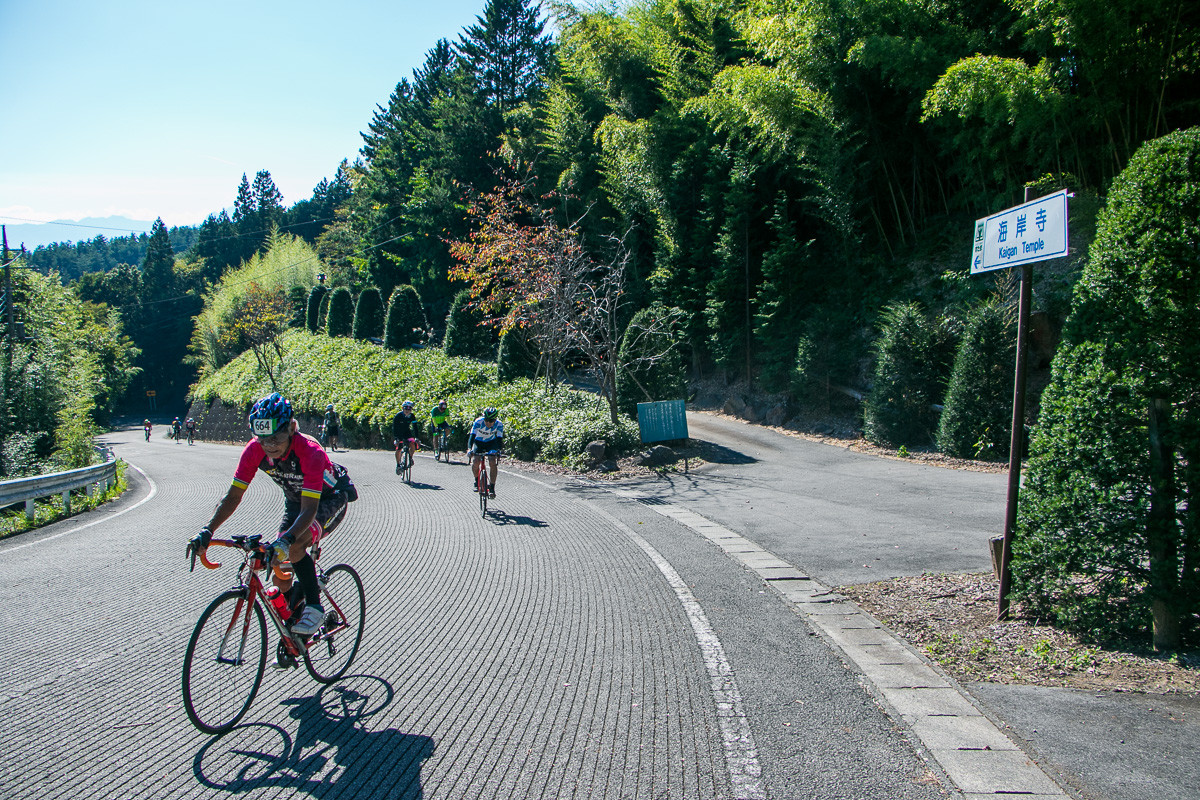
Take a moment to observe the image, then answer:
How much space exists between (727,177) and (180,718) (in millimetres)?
25314

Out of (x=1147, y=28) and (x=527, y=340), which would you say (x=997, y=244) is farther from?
(x=527, y=340)

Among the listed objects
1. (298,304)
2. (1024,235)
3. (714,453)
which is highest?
(298,304)

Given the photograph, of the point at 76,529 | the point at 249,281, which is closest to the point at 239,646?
the point at 76,529

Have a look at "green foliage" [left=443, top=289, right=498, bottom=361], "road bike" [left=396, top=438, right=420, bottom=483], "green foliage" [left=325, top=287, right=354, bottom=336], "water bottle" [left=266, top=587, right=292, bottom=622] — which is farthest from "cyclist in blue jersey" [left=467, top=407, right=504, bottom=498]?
"green foliage" [left=325, top=287, right=354, bottom=336]

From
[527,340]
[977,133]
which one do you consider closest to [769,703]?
[977,133]

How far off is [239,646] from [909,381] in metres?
15.7

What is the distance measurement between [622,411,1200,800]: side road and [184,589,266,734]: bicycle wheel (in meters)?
4.40

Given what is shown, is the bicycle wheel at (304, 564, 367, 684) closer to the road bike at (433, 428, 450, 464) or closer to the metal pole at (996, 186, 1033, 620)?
the metal pole at (996, 186, 1033, 620)

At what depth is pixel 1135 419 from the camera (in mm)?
4605

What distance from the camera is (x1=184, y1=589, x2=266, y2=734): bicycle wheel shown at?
380 centimetres

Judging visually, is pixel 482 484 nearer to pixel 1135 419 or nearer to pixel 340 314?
pixel 1135 419

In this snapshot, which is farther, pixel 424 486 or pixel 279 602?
pixel 424 486

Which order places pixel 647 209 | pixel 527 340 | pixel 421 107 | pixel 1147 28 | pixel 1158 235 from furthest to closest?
1. pixel 421 107
2. pixel 647 209
3. pixel 527 340
4. pixel 1147 28
5. pixel 1158 235

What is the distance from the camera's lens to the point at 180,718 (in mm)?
3906
